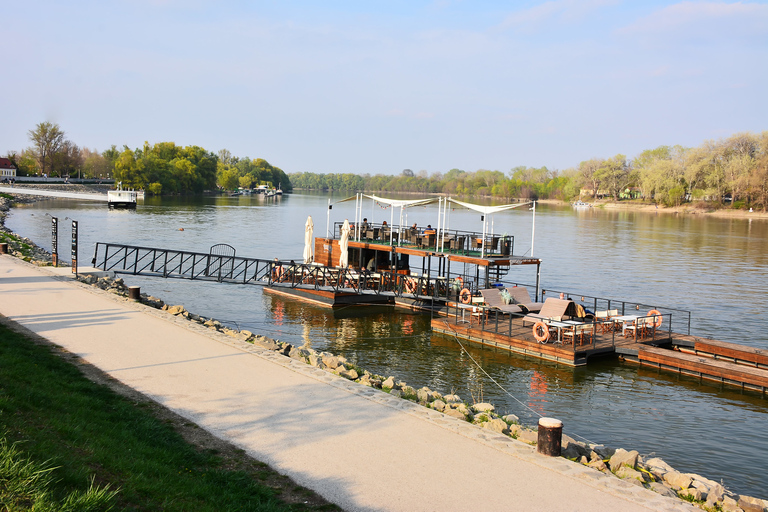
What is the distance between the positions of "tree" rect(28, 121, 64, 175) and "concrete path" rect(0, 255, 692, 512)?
6932 inches

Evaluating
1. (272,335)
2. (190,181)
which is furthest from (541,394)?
(190,181)

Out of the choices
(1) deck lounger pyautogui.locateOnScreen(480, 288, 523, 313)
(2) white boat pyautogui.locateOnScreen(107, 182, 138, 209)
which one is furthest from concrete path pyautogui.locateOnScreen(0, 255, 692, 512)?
(2) white boat pyautogui.locateOnScreen(107, 182, 138, 209)

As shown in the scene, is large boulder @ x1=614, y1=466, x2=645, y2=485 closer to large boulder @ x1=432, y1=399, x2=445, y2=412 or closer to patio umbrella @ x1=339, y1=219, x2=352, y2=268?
large boulder @ x1=432, y1=399, x2=445, y2=412

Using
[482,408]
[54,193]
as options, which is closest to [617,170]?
[54,193]

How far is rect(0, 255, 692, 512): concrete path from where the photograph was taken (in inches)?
298

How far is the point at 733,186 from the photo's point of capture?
4904 inches

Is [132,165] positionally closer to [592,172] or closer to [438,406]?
[592,172]

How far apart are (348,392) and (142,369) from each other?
14.3 ft

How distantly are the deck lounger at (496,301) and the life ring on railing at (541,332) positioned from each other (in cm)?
304

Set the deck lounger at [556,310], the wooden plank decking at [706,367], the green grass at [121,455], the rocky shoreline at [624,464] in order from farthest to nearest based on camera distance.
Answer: the deck lounger at [556,310]
the wooden plank decking at [706,367]
the rocky shoreline at [624,464]
the green grass at [121,455]

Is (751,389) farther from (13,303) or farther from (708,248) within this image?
(708,248)

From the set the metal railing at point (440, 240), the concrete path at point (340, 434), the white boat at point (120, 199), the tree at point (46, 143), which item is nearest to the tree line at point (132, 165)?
the tree at point (46, 143)

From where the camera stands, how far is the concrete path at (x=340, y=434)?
7.56 m

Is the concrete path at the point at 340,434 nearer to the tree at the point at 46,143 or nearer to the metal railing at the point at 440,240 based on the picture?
the metal railing at the point at 440,240
